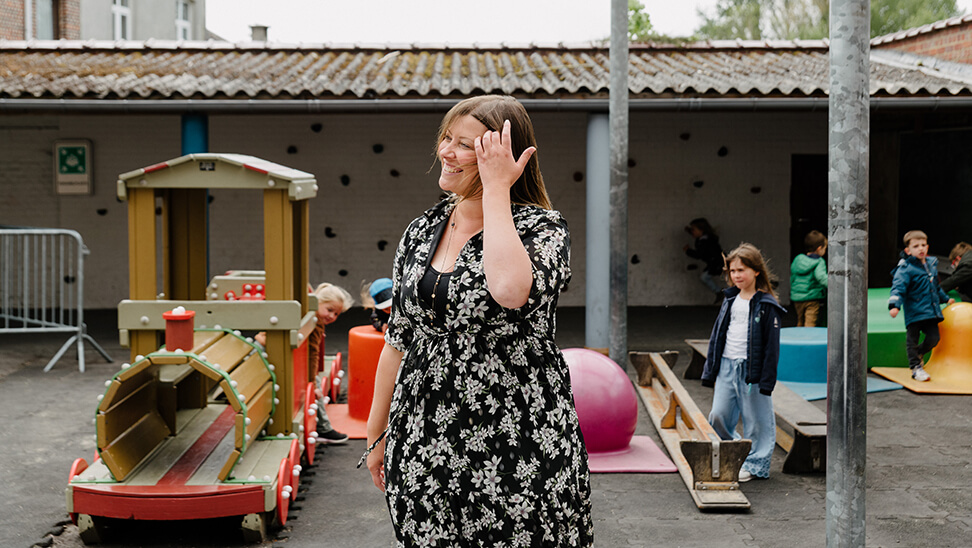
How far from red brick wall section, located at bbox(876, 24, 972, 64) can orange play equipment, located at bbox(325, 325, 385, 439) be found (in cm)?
1021

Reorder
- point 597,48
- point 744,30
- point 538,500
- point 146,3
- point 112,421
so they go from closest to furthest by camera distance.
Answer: point 538,500 < point 112,421 < point 597,48 < point 146,3 < point 744,30

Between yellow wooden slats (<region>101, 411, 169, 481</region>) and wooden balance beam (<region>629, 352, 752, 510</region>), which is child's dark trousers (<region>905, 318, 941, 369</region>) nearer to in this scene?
wooden balance beam (<region>629, 352, 752, 510</region>)

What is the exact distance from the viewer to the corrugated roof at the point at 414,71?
411 inches

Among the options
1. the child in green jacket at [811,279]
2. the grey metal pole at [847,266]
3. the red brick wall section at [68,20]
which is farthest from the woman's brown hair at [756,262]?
the red brick wall section at [68,20]

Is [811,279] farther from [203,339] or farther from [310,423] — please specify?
[203,339]

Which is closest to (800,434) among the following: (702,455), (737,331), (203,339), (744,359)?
(744,359)

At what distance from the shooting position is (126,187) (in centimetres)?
552

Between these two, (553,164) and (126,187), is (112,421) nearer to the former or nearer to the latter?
(126,187)

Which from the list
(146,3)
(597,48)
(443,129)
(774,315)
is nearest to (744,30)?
(146,3)

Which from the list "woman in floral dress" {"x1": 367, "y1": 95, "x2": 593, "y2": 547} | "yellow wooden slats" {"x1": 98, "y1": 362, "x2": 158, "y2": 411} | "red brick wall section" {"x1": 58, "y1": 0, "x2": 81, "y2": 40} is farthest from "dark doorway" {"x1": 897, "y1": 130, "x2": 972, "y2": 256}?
"red brick wall section" {"x1": 58, "y1": 0, "x2": 81, "y2": 40}

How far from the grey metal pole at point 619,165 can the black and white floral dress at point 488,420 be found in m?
6.07

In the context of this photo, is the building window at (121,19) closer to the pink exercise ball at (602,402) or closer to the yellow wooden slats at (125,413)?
the yellow wooden slats at (125,413)

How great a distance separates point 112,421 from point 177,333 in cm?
53

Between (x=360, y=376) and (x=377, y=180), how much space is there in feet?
24.5
